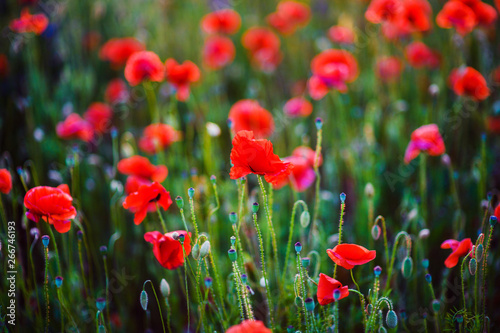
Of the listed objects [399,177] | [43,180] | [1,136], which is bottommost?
[399,177]

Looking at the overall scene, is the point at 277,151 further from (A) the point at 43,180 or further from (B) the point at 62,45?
(B) the point at 62,45

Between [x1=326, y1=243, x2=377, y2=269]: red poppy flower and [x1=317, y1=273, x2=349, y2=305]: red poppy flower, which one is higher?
[x1=326, y1=243, x2=377, y2=269]: red poppy flower

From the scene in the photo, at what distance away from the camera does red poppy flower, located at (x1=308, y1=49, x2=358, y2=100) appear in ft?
5.58

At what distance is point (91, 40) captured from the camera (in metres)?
2.57

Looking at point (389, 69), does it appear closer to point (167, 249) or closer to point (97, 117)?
point (97, 117)

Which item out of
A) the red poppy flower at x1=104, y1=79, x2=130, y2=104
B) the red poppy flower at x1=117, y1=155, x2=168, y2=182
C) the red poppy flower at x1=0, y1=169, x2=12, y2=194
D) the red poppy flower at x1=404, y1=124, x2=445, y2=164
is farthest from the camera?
the red poppy flower at x1=104, y1=79, x2=130, y2=104

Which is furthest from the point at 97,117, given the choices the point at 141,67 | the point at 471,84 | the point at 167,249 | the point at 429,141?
the point at 471,84

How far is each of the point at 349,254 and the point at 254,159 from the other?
0.27 m

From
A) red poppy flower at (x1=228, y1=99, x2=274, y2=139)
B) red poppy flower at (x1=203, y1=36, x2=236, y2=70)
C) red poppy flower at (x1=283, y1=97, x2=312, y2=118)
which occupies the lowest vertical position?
red poppy flower at (x1=228, y1=99, x2=274, y2=139)

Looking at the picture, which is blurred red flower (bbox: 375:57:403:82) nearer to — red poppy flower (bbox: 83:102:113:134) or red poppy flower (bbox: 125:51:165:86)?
red poppy flower (bbox: 125:51:165:86)

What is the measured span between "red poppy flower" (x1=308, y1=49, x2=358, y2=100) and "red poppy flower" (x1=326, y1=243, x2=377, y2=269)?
964 mm

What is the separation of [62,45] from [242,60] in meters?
1.18

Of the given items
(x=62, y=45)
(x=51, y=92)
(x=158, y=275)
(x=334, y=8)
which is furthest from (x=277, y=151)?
(x=334, y=8)

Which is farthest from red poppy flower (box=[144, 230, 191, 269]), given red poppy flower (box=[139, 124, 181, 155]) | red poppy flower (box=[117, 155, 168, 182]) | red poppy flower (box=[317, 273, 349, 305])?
red poppy flower (box=[139, 124, 181, 155])
